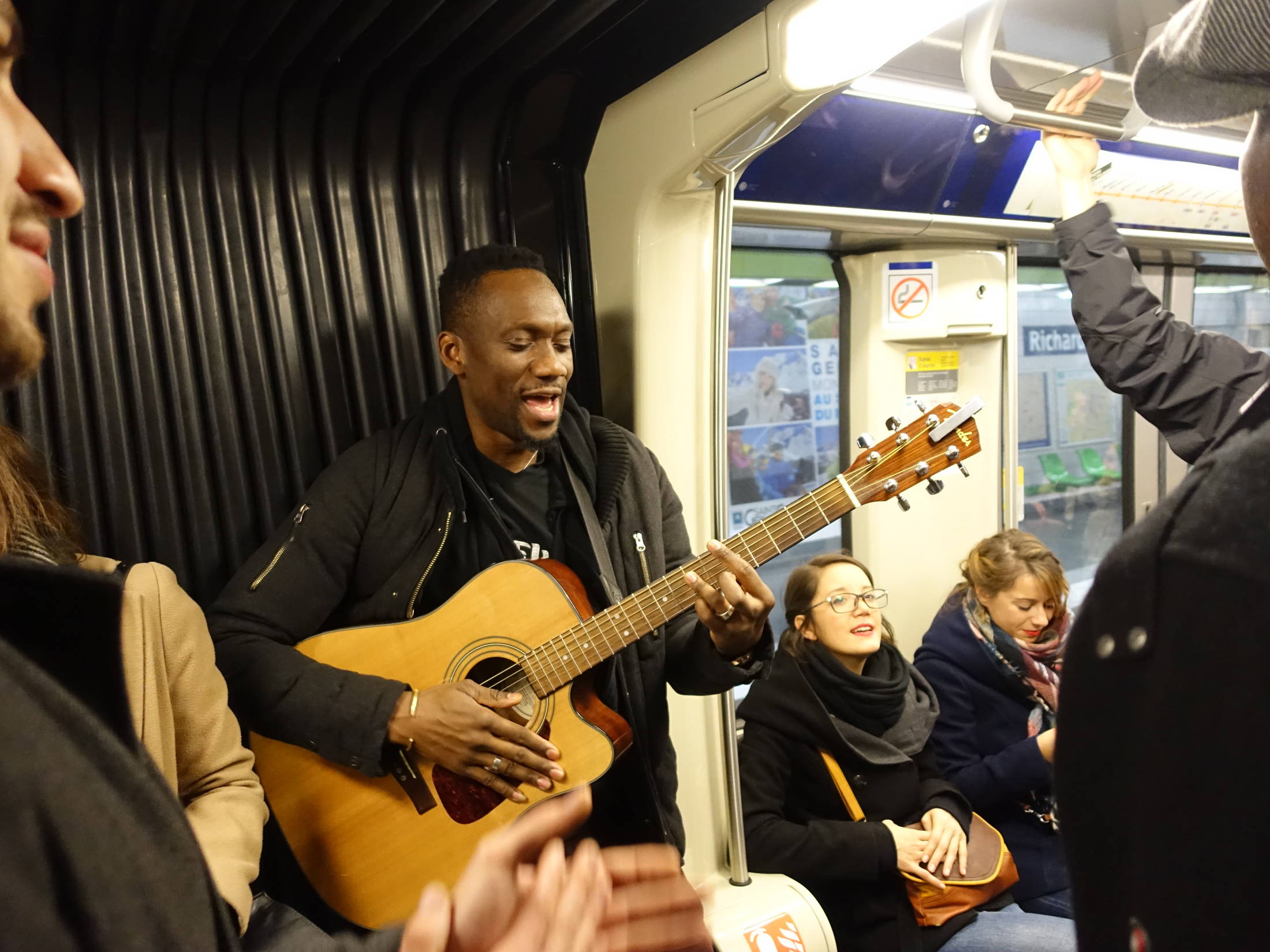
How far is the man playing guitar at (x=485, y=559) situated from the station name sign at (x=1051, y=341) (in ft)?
10.9

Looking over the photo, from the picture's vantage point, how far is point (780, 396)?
12.2 feet

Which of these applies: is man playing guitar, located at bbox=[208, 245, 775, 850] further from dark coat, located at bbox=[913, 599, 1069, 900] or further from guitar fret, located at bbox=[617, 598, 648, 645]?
dark coat, located at bbox=[913, 599, 1069, 900]

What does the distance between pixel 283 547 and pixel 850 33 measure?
162 centimetres

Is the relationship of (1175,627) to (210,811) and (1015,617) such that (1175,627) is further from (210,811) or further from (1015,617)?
(1015,617)

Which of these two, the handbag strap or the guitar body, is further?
the handbag strap

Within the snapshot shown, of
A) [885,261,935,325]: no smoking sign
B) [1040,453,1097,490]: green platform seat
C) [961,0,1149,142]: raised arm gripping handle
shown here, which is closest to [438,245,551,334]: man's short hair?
[961,0,1149,142]: raised arm gripping handle

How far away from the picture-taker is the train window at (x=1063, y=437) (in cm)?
456

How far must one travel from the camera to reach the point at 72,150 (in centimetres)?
178

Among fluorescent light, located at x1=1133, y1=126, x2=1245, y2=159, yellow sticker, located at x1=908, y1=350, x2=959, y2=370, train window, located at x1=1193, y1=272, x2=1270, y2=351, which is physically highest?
fluorescent light, located at x1=1133, y1=126, x2=1245, y2=159

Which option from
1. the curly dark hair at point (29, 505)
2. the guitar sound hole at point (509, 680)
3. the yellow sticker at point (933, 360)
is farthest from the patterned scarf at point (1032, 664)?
the curly dark hair at point (29, 505)

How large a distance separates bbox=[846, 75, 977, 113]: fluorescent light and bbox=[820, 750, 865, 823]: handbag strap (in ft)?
6.52

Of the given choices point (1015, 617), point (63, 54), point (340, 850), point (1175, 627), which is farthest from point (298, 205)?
point (1015, 617)

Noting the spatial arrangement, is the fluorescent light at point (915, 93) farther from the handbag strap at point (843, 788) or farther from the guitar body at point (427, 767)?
the handbag strap at point (843, 788)

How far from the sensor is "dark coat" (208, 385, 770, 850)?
177 cm
